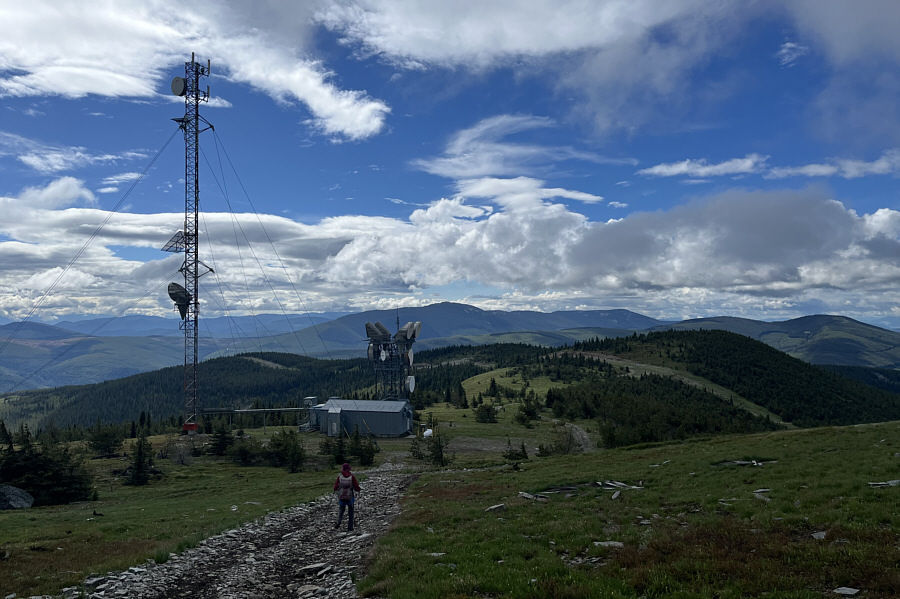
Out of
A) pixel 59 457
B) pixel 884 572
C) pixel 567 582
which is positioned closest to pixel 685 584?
pixel 567 582

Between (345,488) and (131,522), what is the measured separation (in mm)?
14379

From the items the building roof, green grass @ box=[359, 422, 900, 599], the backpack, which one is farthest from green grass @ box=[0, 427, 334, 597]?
the building roof

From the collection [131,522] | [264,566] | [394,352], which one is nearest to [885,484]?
[264,566]

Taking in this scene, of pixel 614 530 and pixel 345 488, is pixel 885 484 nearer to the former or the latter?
pixel 614 530

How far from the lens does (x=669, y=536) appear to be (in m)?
15.5

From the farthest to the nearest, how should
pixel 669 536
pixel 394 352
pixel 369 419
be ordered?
pixel 394 352, pixel 369 419, pixel 669 536

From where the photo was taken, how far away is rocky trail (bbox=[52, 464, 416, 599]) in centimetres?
1525

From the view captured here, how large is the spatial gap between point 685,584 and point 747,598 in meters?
1.37

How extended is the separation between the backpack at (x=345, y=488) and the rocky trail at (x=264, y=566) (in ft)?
4.92

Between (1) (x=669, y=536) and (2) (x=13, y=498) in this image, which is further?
(2) (x=13, y=498)

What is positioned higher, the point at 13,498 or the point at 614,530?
the point at 614,530

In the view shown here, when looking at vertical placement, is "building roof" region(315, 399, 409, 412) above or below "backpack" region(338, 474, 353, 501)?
below

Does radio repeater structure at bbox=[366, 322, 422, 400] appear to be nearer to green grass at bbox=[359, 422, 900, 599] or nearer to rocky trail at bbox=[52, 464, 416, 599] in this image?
green grass at bbox=[359, 422, 900, 599]

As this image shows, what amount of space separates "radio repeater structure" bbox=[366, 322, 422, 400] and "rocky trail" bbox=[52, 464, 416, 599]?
7538 cm
